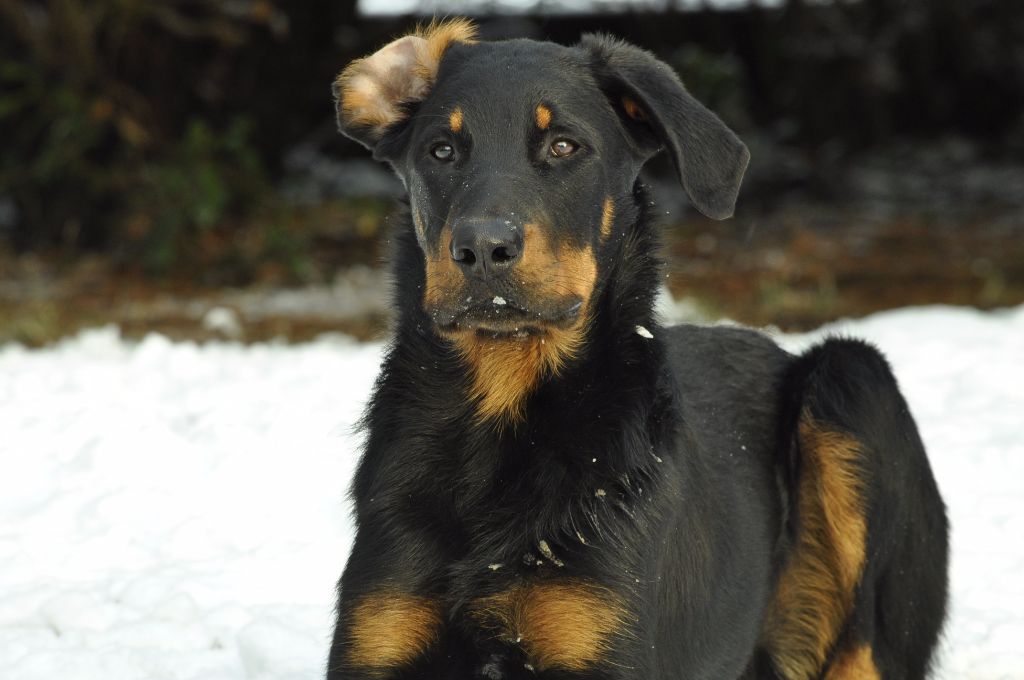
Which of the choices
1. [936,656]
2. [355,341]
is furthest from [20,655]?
[355,341]

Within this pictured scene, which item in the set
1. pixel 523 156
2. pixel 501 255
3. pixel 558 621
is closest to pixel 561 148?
pixel 523 156

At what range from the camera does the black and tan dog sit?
3.91 m

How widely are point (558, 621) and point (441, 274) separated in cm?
99

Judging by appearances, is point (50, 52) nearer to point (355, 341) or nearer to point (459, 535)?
point (355, 341)

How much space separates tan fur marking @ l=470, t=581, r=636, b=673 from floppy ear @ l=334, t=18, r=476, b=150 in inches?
61.9

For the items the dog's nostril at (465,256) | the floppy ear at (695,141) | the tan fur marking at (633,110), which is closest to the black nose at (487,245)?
the dog's nostril at (465,256)

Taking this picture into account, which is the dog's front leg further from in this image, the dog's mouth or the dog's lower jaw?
the dog's mouth

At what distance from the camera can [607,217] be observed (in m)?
4.28

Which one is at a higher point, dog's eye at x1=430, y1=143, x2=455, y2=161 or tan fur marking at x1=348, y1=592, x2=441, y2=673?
dog's eye at x1=430, y1=143, x2=455, y2=161

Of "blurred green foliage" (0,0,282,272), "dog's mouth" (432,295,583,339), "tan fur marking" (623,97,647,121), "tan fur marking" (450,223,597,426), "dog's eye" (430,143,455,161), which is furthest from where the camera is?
"blurred green foliage" (0,0,282,272)

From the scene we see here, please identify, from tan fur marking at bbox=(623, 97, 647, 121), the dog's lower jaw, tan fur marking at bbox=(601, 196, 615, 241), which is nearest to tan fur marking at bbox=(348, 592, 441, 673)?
the dog's lower jaw

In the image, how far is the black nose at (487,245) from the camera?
3.80 meters

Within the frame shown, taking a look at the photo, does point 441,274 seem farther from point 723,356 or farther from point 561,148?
point 723,356

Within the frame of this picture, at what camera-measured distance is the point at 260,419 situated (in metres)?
7.47
